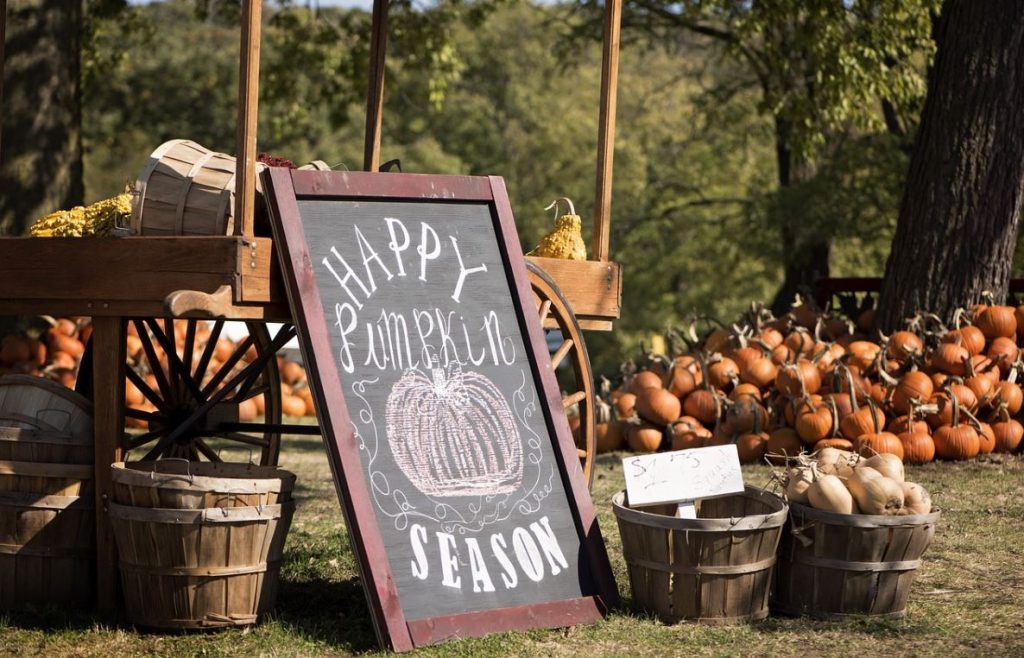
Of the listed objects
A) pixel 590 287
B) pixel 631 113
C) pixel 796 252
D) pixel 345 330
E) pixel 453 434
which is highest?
pixel 631 113

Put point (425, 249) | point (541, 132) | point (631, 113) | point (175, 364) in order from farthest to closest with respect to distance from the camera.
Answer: point (631, 113) < point (541, 132) < point (175, 364) < point (425, 249)

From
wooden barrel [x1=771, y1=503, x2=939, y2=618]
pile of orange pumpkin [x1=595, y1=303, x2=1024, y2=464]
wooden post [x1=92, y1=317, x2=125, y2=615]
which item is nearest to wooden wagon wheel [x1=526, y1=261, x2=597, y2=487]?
wooden barrel [x1=771, y1=503, x2=939, y2=618]

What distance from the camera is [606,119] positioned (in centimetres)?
552

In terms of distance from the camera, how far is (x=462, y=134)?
1447 inches

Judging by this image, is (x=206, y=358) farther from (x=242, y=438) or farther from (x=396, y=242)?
(x=396, y=242)

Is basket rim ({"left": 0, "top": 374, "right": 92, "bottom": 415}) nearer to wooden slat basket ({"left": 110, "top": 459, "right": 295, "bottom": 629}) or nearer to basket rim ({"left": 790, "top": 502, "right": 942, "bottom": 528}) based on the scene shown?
wooden slat basket ({"left": 110, "top": 459, "right": 295, "bottom": 629})

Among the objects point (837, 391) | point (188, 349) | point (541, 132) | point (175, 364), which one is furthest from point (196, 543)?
point (541, 132)

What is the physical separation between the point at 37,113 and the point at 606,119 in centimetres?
623

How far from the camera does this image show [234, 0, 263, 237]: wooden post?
419 centimetres

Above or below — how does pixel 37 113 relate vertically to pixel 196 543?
above

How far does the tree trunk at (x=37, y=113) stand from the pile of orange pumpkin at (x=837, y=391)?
186 inches

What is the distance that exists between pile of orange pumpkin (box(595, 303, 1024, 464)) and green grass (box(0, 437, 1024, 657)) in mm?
2345

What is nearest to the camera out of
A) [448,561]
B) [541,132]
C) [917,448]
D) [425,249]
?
[448,561]

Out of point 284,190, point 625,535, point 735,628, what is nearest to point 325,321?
point 284,190
